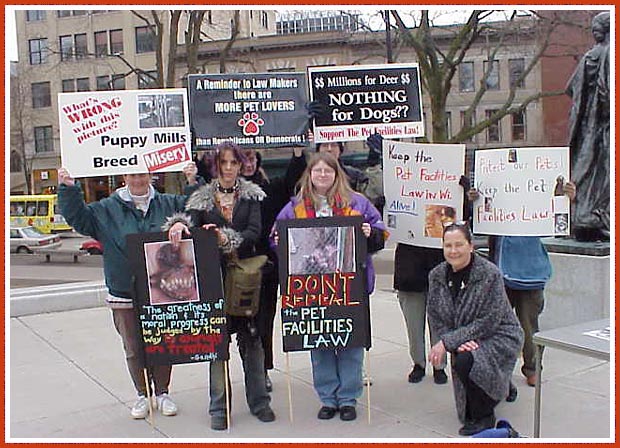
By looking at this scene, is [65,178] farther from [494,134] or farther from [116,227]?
[494,134]

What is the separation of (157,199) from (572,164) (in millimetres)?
4403

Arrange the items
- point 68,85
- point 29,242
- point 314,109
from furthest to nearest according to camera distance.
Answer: point 68,85 < point 29,242 < point 314,109

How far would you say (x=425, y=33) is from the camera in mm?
17875

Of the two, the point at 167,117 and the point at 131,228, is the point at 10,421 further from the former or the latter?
the point at 167,117

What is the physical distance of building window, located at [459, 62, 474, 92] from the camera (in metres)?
33.5

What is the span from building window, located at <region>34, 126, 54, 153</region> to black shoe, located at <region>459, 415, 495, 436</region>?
4365cm

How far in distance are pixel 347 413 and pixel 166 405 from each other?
4.13 ft

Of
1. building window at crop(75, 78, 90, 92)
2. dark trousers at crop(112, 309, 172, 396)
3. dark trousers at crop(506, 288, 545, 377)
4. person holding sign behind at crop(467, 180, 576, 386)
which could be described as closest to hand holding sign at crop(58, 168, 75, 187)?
dark trousers at crop(112, 309, 172, 396)

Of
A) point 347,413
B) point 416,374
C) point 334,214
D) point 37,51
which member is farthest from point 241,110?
point 37,51

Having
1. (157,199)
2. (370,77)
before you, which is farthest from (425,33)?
(157,199)

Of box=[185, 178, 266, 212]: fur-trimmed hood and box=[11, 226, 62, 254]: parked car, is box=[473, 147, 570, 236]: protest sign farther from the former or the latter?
box=[11, 226, 62, 254]: parked car

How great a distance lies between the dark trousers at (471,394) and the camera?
4188 millimetres

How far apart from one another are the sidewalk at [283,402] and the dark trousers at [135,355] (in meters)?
0.25

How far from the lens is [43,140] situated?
Result: 44.2 metres
